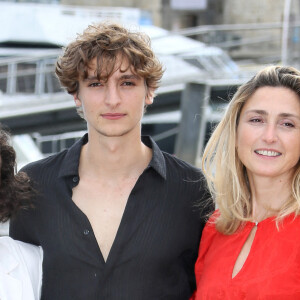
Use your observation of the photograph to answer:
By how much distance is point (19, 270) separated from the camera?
254cm

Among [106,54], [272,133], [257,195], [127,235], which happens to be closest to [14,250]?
[127,235]

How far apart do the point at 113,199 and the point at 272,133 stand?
772 mm

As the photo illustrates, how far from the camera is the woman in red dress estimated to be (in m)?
2.35

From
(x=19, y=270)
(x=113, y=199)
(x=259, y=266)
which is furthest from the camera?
(x=113, y=199)

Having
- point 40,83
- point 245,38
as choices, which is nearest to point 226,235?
point 40,83

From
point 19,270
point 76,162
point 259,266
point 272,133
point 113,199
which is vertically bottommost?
point 19,270

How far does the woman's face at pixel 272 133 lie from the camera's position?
8.14 ft

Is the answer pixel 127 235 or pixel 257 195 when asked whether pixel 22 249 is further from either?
pixel 257 195

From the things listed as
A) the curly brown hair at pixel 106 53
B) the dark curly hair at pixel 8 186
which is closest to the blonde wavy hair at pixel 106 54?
the curly brown hair at pixel 106 53

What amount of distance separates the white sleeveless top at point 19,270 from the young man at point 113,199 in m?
0.04

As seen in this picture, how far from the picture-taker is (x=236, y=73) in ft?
30.3

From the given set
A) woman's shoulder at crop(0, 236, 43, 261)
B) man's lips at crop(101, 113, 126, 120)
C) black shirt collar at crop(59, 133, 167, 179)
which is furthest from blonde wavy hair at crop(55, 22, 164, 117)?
woman's shoulder at crop(0, 236, 43, 261)

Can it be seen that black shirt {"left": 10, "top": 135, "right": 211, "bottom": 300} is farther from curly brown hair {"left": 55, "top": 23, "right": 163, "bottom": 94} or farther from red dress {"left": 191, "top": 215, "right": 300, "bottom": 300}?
curly brown hair {"left": 55, "top": 23, "right": 163, "bottom": 94}

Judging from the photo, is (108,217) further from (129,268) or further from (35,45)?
(35,45)
